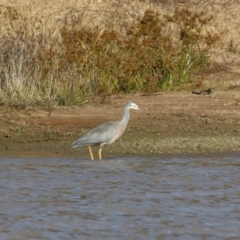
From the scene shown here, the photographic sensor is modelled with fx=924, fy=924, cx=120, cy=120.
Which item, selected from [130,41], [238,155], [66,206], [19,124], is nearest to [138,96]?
[130,41]

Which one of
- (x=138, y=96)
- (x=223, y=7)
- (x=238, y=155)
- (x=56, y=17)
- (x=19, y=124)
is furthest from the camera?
(x=223, y=7)

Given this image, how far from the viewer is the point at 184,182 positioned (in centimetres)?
1098

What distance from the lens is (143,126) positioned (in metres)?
14.5

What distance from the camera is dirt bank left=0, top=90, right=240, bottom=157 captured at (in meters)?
13.2

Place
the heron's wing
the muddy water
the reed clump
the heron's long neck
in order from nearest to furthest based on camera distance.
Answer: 1. the muddy water
2. the heron's wing
3. the heron's long neck
4. the reed clump

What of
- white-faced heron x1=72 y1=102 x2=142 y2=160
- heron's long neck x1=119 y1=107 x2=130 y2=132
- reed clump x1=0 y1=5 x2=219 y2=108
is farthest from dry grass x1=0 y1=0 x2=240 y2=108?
white-faced heron x1=72 y1=102 x2=142 y2=160

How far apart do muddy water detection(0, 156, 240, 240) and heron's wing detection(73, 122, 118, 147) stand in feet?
0.89

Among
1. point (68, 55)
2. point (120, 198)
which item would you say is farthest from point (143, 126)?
point (120, 198)

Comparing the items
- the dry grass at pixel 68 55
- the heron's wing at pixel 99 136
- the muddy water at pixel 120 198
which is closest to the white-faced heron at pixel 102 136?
the heron's wing at pixel 99 136

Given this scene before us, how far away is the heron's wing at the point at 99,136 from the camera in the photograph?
12.7m

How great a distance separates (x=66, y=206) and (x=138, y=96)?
7063 millimetres

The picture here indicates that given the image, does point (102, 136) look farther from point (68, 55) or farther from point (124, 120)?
point (68, 55)

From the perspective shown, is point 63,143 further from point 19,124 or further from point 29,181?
point 29,181

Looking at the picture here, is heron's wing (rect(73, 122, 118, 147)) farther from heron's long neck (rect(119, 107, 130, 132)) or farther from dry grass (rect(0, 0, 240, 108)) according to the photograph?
dry grass (rect(0, 0, 240, 108))
